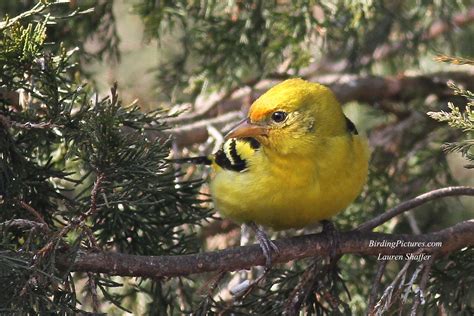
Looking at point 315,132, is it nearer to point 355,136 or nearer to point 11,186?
point 355,136

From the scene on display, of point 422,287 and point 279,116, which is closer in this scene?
point 422,287

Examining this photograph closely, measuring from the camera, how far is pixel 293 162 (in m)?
3.48

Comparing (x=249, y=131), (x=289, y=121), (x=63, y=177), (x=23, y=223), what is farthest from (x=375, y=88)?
(x=23, y=223)

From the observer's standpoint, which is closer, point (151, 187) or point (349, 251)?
point (151, 187)

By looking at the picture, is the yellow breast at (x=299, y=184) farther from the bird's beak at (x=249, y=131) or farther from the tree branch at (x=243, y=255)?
the tree branch at (x=243, y=255)

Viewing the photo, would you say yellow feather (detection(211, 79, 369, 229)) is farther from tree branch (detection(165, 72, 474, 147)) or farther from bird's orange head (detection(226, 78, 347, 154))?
tree branch (detection(165, 72, 474, 147))

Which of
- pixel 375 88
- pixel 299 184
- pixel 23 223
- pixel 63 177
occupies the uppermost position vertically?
pixel 23 223

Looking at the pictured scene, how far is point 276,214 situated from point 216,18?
1499 mm

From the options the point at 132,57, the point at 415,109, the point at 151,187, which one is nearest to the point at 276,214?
the point at 151,187

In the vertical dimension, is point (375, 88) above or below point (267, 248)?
below

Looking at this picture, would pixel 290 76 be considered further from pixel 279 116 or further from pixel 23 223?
pixel 23 223

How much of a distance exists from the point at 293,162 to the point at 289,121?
0.22 m

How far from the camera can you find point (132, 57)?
22.5 ft

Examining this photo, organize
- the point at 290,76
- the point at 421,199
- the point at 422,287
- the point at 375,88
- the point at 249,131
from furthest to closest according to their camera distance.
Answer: the point at 375,88 → the point at 290,76 → the point at 249,131 → the point at 421,199 → the point at 422,287
